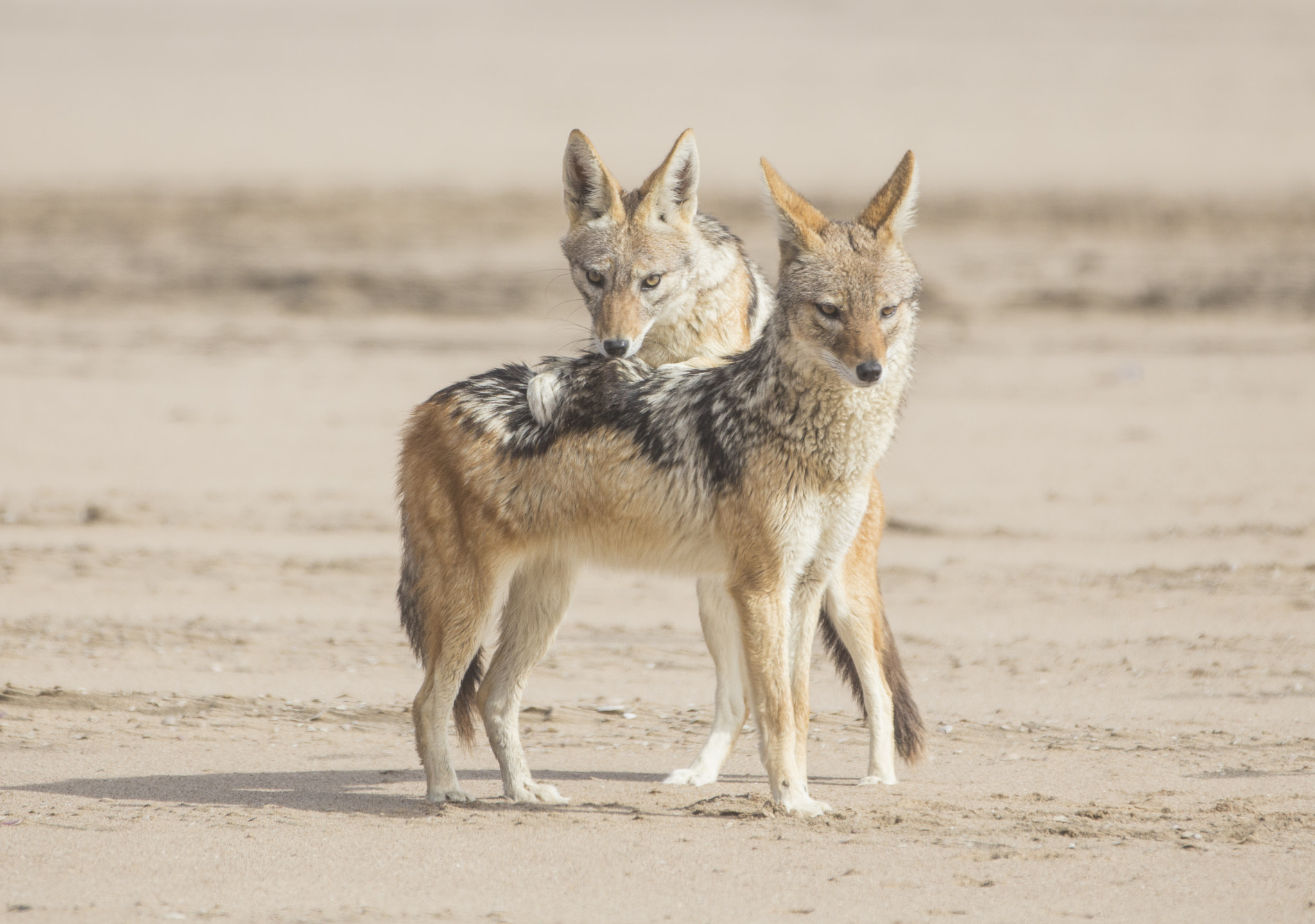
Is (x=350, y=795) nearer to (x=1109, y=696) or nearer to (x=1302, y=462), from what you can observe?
(x=1109, y=696)

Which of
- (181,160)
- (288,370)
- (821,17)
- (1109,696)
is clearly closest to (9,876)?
(1109,696)

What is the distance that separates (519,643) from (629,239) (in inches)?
71.2

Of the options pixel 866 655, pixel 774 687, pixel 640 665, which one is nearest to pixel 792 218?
pixel 774 687

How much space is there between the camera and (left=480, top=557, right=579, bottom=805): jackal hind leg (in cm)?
588

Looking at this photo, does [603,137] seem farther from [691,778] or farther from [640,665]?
[691,778]

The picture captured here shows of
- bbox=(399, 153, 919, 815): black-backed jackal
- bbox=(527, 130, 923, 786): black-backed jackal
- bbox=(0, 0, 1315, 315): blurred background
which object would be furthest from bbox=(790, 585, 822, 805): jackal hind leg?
bbox=(0, 0, 1315, 315): blurred background

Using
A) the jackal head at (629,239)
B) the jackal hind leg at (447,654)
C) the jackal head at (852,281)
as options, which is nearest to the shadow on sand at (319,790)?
the jackal hind leg at (447,654)

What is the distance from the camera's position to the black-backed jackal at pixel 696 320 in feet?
20.2

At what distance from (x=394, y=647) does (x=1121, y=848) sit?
4.17 metres

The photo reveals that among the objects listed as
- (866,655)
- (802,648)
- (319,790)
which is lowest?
(319,790)

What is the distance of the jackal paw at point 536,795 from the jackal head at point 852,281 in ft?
6.35

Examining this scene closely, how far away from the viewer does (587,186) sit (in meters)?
6.80

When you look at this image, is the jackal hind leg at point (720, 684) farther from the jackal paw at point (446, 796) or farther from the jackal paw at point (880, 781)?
the jackal paw at point (446, 796)

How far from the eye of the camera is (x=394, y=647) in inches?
318
